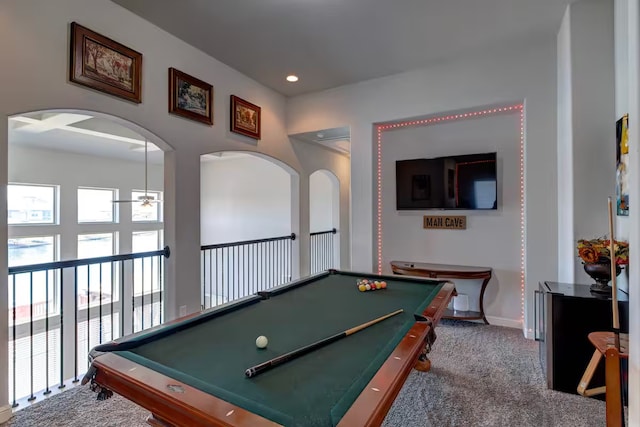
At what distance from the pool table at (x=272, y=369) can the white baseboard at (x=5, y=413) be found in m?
1.46

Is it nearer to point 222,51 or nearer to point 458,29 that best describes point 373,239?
point 458,29

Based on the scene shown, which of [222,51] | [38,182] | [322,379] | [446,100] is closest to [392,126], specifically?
[446,100]

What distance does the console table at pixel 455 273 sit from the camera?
3.64 metres

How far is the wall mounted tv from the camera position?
3.76 meters

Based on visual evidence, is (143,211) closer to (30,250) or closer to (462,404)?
(30,250)

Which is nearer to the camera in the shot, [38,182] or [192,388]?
[192,388]

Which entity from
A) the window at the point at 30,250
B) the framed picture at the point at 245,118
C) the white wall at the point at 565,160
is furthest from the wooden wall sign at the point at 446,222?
the window at the point at 30,250

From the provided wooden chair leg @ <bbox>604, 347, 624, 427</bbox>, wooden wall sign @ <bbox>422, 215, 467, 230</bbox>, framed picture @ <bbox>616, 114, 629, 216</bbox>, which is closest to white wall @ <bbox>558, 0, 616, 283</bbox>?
framed picture @ <bbox>616, 114, 629, 216</bbox>

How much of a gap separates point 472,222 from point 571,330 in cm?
174

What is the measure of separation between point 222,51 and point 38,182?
17.6 feet

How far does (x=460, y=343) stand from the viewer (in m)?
3.26

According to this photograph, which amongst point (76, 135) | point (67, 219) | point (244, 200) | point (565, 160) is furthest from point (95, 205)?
point (565, 160)

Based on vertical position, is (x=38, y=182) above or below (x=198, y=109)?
below

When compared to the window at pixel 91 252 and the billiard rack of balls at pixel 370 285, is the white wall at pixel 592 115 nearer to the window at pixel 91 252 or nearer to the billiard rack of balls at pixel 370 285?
the billiard rack of balls at pixel 370 285
